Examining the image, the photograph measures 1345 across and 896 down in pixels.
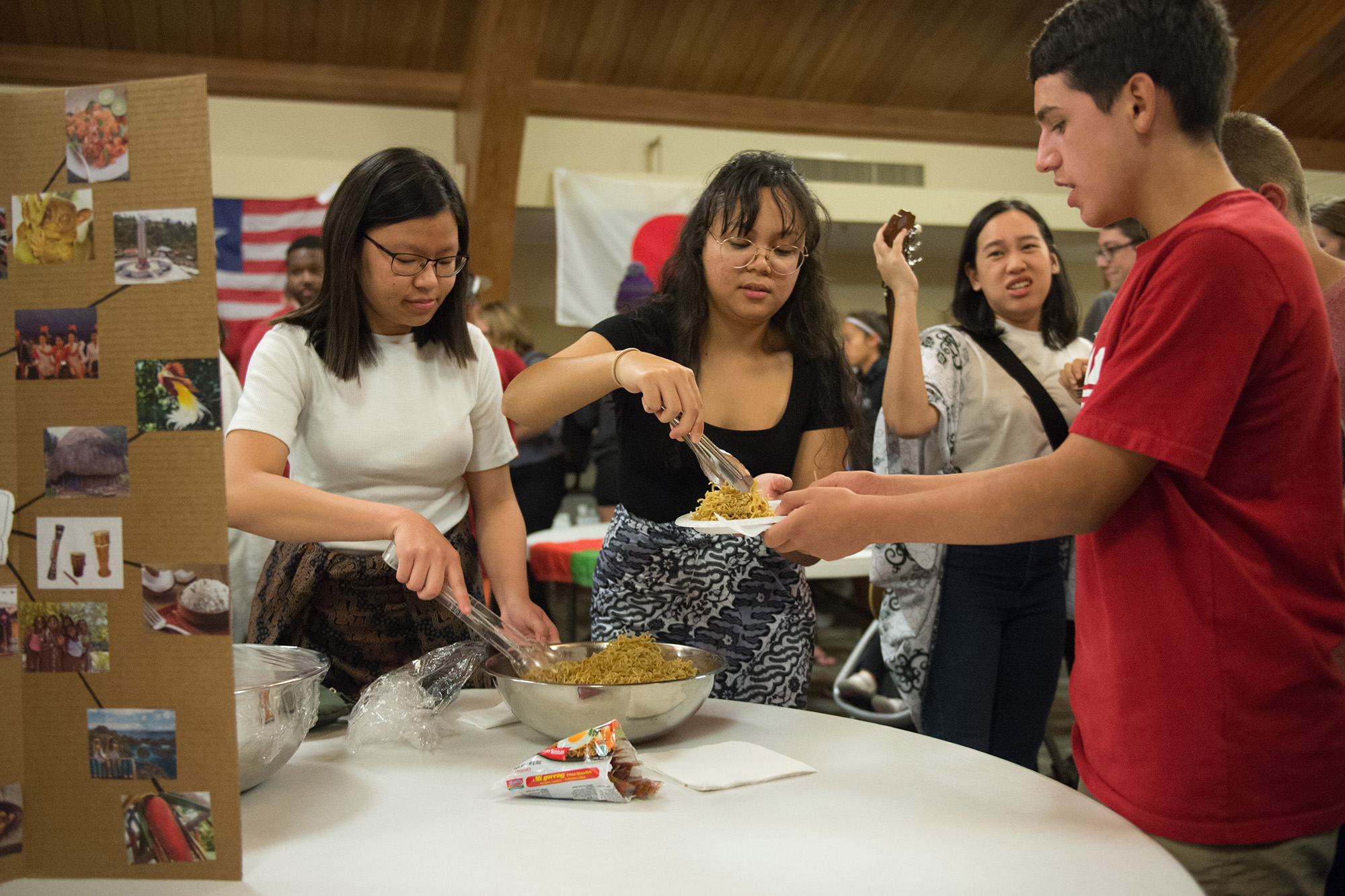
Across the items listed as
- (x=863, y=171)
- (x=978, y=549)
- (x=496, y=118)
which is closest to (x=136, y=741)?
(x=978, y=549)

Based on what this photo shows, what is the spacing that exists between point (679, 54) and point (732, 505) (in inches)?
211

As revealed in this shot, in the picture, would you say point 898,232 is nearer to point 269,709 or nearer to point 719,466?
point 719,466

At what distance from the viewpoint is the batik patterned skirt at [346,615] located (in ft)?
4.79

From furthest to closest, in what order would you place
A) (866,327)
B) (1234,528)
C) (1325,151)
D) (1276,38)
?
1. (1325,151)
2. (1276,38)
3. (866,327)
4. (1234,528)

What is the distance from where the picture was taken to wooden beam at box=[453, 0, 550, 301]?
548cm

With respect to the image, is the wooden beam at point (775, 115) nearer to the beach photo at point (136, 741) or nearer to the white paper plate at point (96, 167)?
the white paper plate at point (96, 167)

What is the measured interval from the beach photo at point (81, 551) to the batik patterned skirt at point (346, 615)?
613 millimetres

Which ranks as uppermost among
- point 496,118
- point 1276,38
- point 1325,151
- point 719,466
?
point 1276,38

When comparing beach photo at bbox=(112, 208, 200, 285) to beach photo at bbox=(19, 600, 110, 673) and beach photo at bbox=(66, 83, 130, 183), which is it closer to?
beach photo at bbox=(66, 83, 130, 183)

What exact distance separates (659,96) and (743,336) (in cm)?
506

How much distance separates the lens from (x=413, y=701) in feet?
4.02

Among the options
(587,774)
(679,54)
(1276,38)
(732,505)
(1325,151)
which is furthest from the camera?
(679,54)

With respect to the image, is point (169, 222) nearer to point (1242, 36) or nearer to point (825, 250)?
point (825, 250)

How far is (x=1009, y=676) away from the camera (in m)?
2.04
